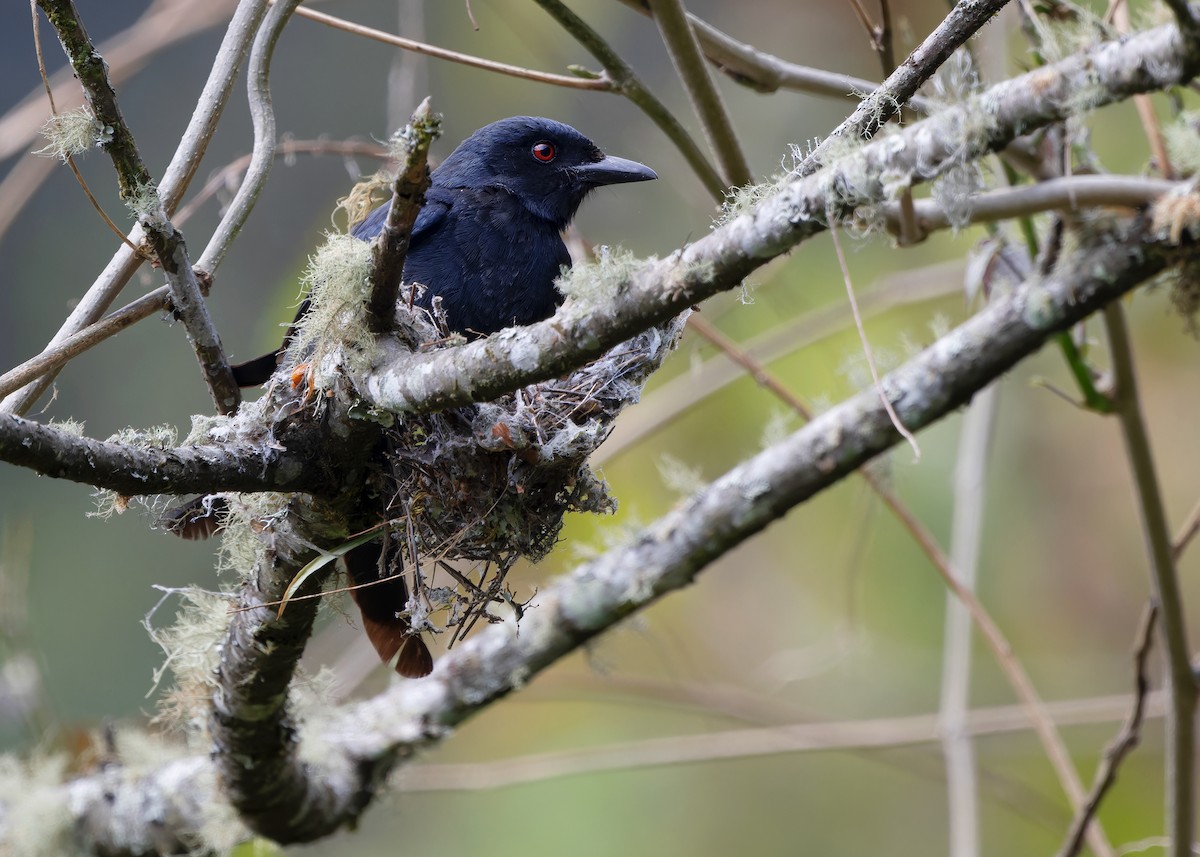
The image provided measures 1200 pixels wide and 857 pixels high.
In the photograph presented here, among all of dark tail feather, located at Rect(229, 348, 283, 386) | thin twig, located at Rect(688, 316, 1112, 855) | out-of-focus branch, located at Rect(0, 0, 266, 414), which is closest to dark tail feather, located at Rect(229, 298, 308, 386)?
dark tail feather, located at Rect(229, 348, 283, 386)

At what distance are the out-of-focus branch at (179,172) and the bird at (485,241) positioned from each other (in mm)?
343

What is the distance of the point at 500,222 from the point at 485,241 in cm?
12

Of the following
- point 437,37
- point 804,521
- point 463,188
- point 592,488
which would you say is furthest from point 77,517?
point 592,488

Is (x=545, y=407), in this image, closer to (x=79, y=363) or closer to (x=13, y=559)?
(x=13, y=559)

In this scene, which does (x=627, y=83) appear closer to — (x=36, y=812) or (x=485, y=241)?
(x=485, y=241)

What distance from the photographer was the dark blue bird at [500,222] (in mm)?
2889

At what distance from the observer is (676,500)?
6.67 metres

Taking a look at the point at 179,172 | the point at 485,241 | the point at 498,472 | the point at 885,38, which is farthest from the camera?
the point at 485,241

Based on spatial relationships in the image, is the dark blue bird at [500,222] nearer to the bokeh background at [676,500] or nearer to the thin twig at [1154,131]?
the thin twig at [1154,131]

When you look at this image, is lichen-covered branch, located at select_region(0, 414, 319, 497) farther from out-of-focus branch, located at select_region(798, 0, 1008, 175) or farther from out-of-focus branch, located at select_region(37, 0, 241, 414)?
out-of-focus branch, located at select_region(798, 0, 1008, 175)

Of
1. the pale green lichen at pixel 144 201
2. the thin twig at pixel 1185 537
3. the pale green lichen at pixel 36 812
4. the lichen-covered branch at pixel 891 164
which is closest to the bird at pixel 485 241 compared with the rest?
the pale green lichen at pixel 144 201

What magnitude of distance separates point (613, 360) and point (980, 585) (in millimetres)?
5861

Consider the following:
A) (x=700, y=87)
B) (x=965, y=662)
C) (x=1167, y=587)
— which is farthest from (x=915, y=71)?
(x=965, y=662)

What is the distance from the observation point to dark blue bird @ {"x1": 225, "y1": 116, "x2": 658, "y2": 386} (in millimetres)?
2889
